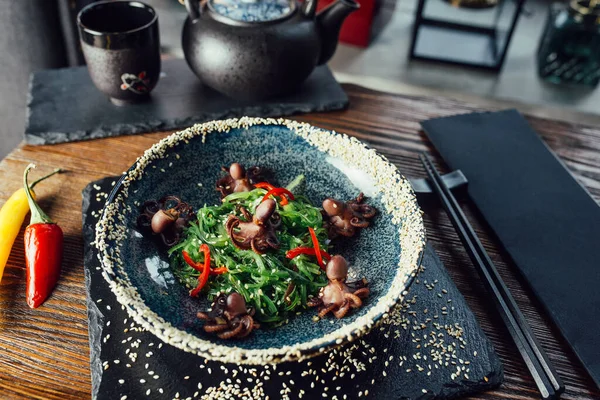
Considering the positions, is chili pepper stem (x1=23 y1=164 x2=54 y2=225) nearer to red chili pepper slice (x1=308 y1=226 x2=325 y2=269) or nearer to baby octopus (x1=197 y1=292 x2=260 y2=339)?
baby octopus (x1=197 y1=292 x2=260 y2=339)

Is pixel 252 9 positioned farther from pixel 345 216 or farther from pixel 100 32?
pixel 345 216

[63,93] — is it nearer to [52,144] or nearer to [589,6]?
[52,144]

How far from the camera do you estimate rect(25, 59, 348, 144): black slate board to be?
172cm

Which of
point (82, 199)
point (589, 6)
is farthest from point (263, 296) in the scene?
point (589, 6)

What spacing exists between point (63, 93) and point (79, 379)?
1181 mm

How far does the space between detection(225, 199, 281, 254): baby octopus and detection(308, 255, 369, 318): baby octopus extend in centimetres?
13

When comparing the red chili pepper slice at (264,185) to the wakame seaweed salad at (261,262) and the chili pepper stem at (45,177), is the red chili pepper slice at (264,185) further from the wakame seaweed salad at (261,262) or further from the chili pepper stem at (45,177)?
the chili pepper stem at (45,177)

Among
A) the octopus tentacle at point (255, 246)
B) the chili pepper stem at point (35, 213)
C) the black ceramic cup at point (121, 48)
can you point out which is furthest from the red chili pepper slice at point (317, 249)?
the black ceramic cup at point (121, 48)

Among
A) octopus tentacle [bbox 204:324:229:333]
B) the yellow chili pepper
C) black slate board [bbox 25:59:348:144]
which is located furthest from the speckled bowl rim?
black slate board [bbox 25:59:348:144]

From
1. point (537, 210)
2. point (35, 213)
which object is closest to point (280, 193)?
point (35, 213)

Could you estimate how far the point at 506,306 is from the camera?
1.20m

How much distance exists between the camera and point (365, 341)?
3.75ft

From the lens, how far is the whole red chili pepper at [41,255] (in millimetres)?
1205

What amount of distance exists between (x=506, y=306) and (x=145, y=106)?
1.34m
